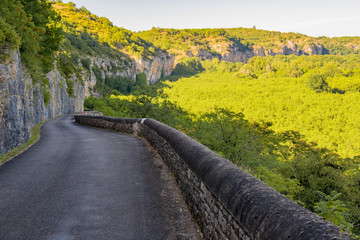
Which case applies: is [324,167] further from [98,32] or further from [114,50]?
[98,32]

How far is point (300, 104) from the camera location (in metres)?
67.6

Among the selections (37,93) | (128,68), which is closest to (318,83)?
(37,93)

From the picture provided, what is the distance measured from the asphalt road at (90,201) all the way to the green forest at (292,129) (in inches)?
111

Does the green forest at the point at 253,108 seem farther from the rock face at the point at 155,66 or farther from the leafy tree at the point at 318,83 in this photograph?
the rock face at the point at 155,66

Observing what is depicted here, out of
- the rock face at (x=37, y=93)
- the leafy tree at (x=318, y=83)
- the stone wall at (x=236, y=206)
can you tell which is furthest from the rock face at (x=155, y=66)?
the stone wall at (x=236, y=206)

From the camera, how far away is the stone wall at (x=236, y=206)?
2148 millimetres

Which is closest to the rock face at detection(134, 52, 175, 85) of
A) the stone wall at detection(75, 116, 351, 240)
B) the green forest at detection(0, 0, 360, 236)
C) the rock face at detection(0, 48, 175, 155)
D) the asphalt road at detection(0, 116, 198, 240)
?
the rock face at detection(0, 48, 175, 155)

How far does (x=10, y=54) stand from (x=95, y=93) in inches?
3017

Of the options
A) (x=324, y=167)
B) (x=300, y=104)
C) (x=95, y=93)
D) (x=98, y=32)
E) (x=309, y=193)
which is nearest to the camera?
(x=309, y=193)

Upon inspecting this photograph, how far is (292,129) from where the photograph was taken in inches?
1934

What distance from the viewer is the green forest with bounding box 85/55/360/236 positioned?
848cm

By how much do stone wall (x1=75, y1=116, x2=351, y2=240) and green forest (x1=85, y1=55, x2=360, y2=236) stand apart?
5.59 feet

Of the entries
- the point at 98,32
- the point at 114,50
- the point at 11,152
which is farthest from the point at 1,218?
the point at 98,32

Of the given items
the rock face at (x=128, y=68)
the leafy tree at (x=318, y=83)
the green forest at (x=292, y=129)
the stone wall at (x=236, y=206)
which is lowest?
the green forest at (x=292, y=129)
